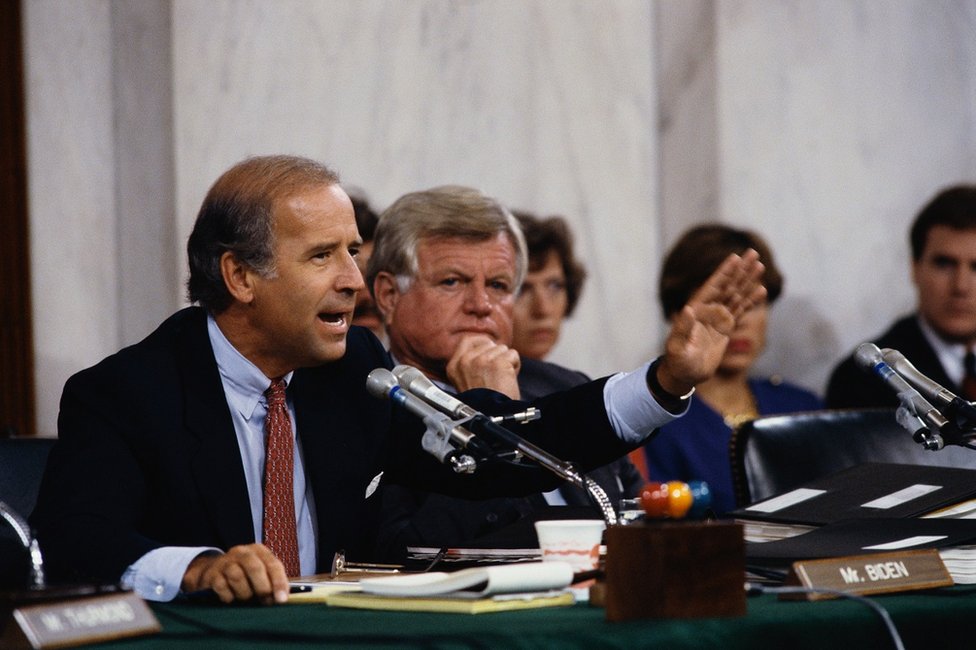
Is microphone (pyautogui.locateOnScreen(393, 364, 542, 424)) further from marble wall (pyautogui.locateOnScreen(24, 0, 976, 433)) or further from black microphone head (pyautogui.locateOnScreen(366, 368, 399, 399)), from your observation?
marble wall (pyautogui.locateOnScreen(24, 0, 976, 433))

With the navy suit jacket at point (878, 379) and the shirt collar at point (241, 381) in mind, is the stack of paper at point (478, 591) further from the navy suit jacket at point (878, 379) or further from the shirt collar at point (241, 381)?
the navy suit jacket at point (878, 379)

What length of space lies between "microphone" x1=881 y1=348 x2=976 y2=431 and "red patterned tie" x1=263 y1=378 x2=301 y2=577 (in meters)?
1.03

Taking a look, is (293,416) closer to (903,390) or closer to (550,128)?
(903,390)

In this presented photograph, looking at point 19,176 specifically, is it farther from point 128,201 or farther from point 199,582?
point 199,582

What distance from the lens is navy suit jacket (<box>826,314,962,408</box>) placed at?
14.4 feet

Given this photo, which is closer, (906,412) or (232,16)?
(906,412)

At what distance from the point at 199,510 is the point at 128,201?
207cm

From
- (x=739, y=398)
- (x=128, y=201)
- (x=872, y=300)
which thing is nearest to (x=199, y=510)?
(x=128, y=201)

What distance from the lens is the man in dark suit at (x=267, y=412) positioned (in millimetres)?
2322

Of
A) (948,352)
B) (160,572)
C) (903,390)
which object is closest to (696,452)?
(948,352)

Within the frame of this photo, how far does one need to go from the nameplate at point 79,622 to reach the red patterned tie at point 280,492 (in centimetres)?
86

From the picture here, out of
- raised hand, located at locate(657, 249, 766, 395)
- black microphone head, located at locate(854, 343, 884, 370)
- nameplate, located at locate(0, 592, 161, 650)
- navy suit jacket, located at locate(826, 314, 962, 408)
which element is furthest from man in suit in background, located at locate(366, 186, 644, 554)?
nameplate, located at locate(0, 592, 161, 650)

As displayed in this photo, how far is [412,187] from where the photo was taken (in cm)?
446

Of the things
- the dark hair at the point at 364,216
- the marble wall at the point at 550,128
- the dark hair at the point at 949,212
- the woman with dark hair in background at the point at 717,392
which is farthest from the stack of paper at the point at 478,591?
the dark hair at the point at 949,212
